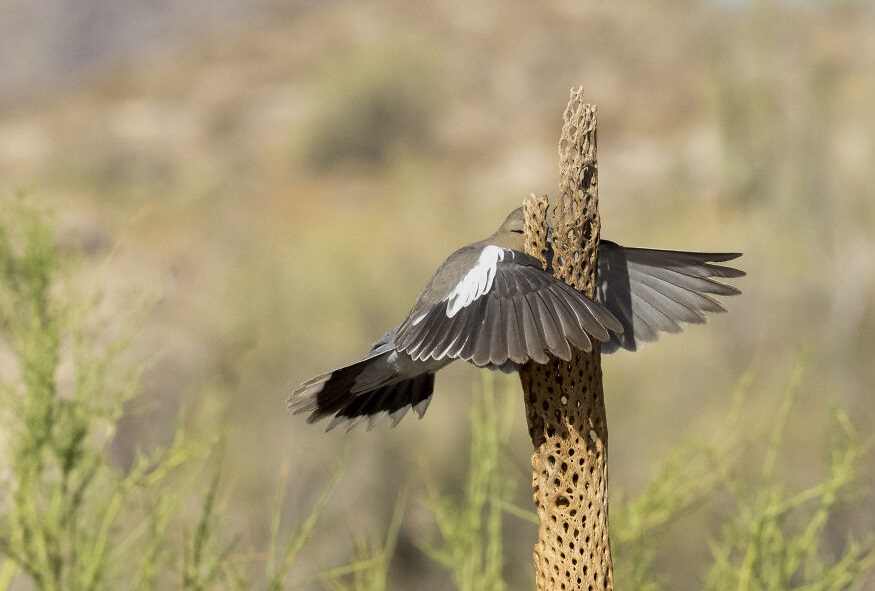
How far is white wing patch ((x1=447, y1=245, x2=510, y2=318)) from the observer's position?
6.06 ft

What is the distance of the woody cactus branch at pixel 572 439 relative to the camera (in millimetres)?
1688

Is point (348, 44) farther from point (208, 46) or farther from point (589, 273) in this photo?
point (589, 273)

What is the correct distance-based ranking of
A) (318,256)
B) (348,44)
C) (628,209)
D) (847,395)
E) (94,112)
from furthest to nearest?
(348,44)
(94,112)
(628,209)
(318,256)
(847,395)

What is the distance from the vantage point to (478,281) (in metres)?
1.87

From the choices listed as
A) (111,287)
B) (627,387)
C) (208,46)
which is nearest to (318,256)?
(111,287)

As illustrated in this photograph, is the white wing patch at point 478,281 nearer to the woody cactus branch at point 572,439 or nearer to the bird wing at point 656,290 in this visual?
the woody cactus branch at point 572,439

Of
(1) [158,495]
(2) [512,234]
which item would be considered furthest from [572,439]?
(1) [158,495]

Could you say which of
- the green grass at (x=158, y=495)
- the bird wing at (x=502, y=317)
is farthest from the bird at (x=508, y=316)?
the green grass at (x=158, y=495)

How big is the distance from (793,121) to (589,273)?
7146mm

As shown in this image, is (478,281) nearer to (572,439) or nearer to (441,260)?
(572,439)

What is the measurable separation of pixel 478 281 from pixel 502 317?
5.0 inches

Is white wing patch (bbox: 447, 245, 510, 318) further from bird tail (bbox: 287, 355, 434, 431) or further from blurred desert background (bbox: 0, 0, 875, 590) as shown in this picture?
blurred desert background (bbox: 0, 0, 875, 590)

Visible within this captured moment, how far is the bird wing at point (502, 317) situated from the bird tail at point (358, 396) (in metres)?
0.18

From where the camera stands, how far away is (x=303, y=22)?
33.5 metres
